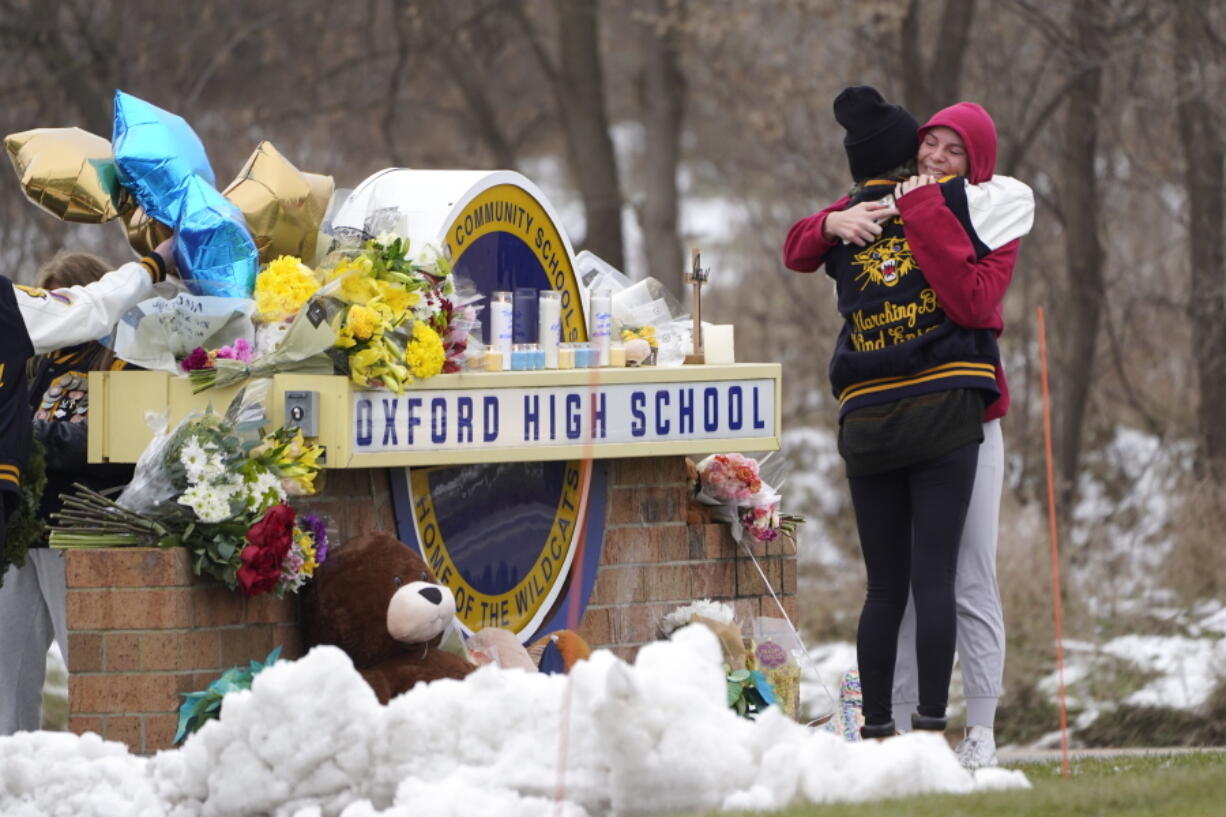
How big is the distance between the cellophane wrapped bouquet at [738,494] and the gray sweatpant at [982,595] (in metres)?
1.20

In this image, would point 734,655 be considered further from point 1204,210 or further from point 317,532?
point 1204,210

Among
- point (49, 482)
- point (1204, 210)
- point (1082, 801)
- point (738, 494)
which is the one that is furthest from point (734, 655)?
point (1204, 210)

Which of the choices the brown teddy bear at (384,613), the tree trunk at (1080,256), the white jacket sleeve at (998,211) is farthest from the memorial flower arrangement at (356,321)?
the tree trunk at (1080,256)

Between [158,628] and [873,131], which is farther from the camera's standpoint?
[873,131]

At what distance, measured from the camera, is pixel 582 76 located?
17281mm

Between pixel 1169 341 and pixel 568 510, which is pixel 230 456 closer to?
pixel 568 510

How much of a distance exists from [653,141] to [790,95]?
137 cm

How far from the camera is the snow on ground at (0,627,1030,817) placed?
4.54 m

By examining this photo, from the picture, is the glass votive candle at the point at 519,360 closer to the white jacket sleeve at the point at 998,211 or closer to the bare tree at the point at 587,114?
the white jacket sleeve at the point at 998,211

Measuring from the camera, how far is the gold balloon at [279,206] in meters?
6.50

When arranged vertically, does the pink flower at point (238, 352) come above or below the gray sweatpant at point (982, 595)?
above

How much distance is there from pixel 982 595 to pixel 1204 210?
869 centimetres

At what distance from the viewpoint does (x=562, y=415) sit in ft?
21.3

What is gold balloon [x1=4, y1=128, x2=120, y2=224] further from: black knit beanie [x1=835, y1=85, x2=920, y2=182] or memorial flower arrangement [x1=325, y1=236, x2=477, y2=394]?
black knit beanie [x1=835, y1=85, x2=920, y2=182]
